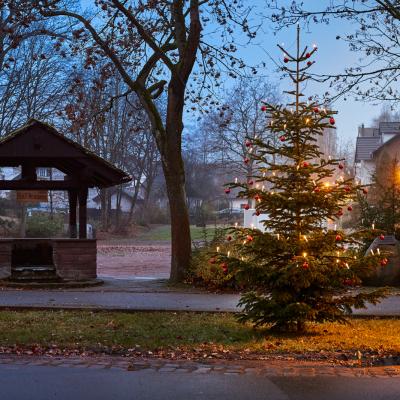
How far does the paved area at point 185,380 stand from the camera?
6.36 meters

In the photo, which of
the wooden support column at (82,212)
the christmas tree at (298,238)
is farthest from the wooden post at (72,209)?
the christmas tree at (298,238)

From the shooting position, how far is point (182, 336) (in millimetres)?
9469

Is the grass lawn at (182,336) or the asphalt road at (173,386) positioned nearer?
the asphalt road at (173,386)

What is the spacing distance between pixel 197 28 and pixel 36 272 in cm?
741

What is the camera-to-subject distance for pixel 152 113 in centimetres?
Result: 1756

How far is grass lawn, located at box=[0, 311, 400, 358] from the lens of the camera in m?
8.63

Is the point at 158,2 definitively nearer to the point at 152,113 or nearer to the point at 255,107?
the point at 152,113

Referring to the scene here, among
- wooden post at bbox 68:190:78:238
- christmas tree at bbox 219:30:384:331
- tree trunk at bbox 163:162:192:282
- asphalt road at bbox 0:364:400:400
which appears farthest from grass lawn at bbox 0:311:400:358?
wooden post at bbox 68:190:78:238

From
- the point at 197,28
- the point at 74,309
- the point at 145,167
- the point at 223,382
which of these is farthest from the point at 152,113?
the point at 145,167

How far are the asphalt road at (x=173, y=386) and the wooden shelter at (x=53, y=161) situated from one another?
9530 millimetres

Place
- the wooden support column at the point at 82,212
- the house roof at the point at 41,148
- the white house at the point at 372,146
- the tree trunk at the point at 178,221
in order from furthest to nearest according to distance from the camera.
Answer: the white house at the point at 372,146 → the wooden support column at the point at 82,212 → the tree trunk at the point at 178,221 → the house roof at the point at 41,148

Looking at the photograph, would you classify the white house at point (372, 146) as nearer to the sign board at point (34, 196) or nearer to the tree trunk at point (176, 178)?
the tree trunk at point (176, 178)

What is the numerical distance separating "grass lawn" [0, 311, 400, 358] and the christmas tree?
448 millimetres

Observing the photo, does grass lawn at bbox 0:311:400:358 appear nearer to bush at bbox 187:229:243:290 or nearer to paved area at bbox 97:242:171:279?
bush at bbox 187:229:243:290
